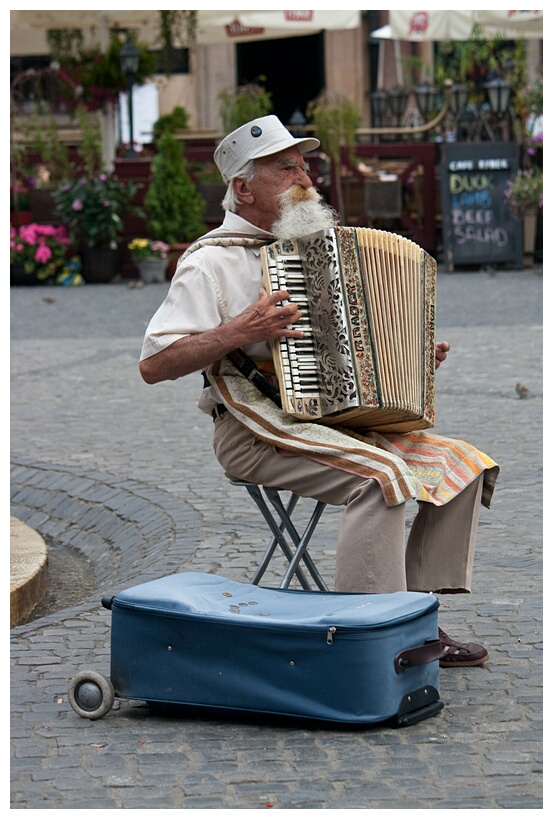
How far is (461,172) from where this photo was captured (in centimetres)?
1570

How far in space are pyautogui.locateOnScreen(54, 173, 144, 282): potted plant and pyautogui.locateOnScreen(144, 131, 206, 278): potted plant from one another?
291mm

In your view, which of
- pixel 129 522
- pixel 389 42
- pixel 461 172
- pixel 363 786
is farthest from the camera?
pixel 389 42

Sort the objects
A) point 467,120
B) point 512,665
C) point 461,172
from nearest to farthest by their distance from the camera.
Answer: point 512,665, point 461,172, point 467,120

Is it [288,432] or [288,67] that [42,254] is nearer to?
[288,432]

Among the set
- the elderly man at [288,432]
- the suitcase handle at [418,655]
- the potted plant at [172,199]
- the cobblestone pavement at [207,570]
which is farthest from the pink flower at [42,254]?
the suitcase handle at [418,655]

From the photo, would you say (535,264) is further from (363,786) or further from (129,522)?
(363,786)

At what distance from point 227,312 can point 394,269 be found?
521mm

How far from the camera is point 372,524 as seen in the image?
3.79 meters

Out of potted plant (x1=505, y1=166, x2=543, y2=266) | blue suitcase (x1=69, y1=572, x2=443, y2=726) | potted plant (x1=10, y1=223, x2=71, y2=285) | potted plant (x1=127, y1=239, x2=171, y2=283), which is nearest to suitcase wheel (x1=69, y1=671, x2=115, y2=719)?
blue suitcase (x1=69, y1=572, x2=443, y2=726)

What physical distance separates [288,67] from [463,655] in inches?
973

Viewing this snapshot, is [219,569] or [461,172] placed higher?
[461,172]

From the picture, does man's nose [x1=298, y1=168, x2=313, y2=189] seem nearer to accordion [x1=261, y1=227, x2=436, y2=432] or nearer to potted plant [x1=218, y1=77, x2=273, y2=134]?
accordion [x1=261, y1=227, x2=436, y2=432]
